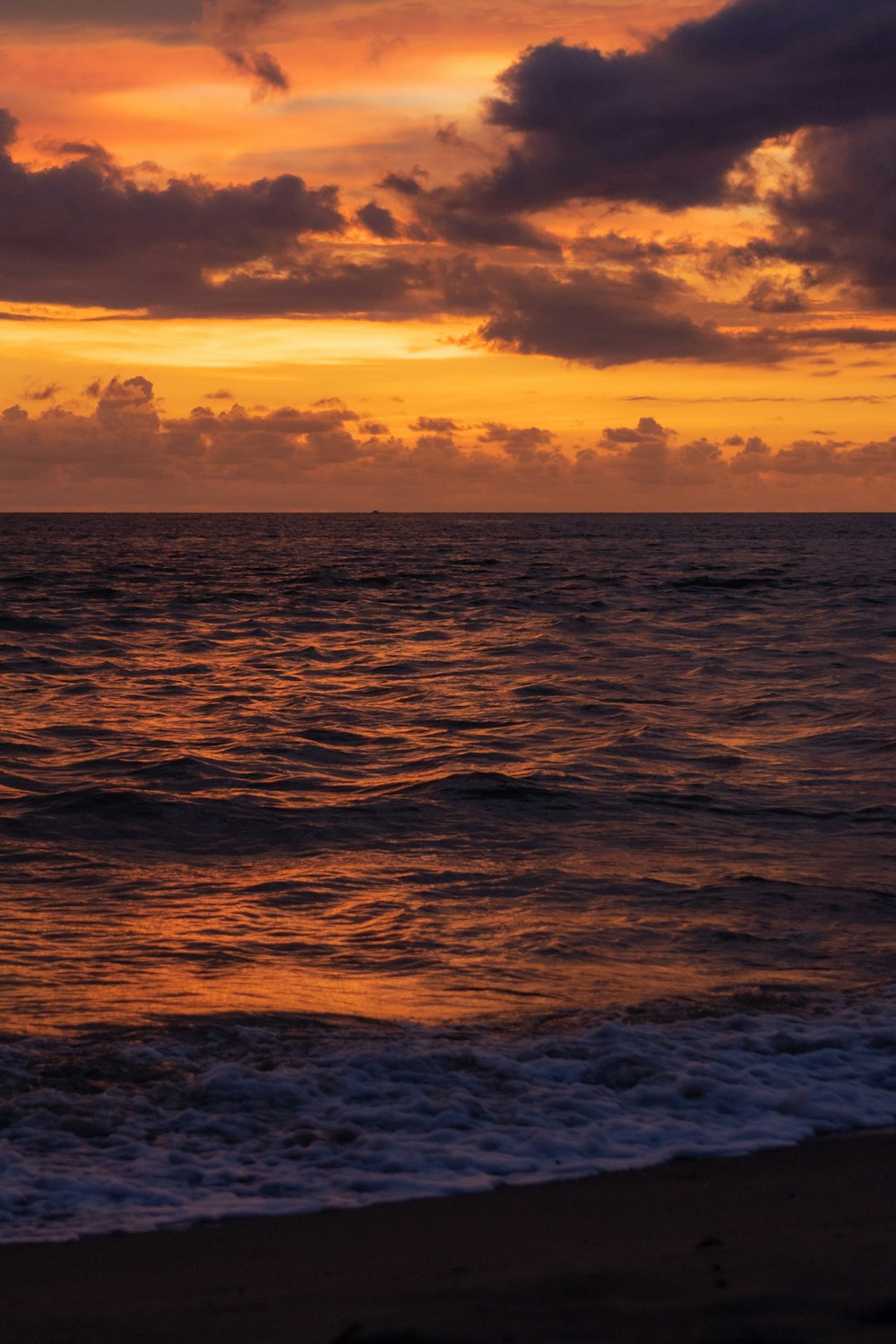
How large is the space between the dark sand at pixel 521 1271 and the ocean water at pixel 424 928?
0.22 m

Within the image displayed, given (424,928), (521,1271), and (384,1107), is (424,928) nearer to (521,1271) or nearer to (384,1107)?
(384,1107)

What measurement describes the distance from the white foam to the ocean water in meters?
0.02

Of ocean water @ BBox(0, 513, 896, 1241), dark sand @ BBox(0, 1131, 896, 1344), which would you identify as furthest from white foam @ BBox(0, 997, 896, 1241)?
dark sand @ BBox(0, 1131, 896, 1344)

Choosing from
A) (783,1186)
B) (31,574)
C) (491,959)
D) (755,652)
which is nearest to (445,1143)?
(783,1186)

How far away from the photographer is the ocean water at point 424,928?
15.2 feet

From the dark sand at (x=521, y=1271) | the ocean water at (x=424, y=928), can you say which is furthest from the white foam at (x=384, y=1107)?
the dark sand at (x=521, y=1271)

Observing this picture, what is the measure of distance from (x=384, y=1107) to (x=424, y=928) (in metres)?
2.64

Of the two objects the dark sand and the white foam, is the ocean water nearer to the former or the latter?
the white foam

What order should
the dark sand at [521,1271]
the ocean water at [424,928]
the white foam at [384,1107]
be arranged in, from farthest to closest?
the ocean water at [424,928], the white foam at [384,1107], the dark sand at [521,1271]

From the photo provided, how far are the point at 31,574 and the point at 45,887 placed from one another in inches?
1680

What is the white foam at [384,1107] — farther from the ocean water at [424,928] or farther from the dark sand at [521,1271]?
the dark sand at [521,1271]

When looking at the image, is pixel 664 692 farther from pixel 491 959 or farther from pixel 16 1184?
pixel 16 1184

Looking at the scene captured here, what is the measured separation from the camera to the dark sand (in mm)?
3191

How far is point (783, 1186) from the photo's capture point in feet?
13.5
